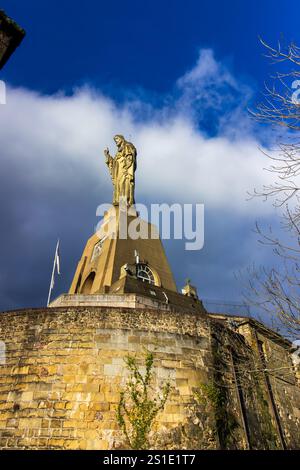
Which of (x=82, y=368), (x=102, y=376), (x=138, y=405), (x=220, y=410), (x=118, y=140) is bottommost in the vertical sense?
(x=138, y=405)

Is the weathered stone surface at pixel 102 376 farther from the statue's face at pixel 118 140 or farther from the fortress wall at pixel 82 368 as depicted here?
the statue's face at pixel 118 140

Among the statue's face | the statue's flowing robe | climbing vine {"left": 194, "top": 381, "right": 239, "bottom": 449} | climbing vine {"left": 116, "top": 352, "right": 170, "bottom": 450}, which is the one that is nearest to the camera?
climbing vine {"left": 116, "top": 352, "right": 170, "bottom": 450}

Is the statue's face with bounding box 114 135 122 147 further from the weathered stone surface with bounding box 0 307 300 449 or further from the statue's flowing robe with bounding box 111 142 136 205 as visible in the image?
the weathered stone surface with bounding box 0 307 300 449

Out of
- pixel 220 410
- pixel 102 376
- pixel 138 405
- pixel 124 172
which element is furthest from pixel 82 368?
pixel 124 172

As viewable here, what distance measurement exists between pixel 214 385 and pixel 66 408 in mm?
4780

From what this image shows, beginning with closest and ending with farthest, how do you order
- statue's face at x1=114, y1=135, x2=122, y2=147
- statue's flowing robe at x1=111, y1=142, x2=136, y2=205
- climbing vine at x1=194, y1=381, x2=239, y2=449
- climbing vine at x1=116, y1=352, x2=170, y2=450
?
climbing vine at x1=116, y1=352, x2=170, y2=450 → climbing vine at x1=194, y1=381, x2=239, y2=449 → statue's flowing robe at x1=111, y1=142, x2=136, y2=205 → statue's face at x1=114, y1=135, x2=122, y2=147

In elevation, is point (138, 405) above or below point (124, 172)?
below

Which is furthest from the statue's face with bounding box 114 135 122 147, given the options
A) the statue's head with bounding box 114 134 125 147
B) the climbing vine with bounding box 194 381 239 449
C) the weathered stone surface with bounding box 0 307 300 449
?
the climbing vine with bounding box 194 381 239 449

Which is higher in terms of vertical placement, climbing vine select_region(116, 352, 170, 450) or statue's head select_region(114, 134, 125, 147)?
statue's head select_region(114, 134, 125, 147)

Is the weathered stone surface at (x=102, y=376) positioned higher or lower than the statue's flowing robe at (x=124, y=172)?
lower

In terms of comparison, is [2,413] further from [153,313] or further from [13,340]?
[153,313]

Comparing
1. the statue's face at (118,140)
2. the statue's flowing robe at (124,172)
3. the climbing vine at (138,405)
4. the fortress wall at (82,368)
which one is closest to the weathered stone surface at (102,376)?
the fortress wall at (82,368)

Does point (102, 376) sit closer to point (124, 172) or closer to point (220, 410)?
point (220, 410)

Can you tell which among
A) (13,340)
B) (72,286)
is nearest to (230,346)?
(13,340)
